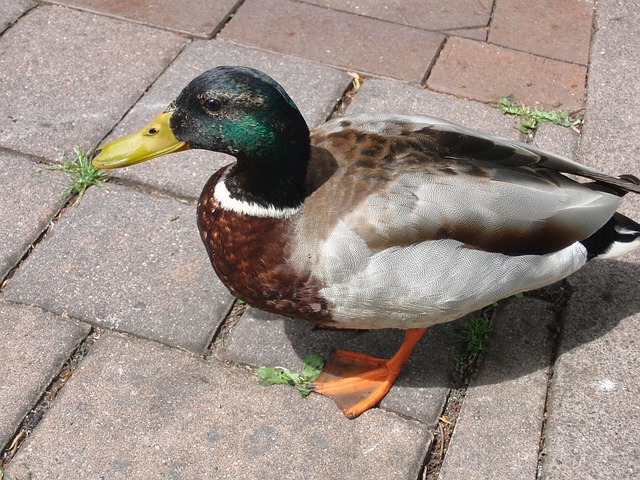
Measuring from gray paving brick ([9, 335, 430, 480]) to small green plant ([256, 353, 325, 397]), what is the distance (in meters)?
0.03

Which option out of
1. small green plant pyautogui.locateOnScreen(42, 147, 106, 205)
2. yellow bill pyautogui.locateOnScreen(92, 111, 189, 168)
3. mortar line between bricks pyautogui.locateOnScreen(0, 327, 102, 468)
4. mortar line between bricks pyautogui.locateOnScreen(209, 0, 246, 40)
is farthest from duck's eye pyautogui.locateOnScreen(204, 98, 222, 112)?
mortar line between bricks pyautogui.locateOnScreen(209, 0, 246, 40)

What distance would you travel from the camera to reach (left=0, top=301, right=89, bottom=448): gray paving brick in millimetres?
2488

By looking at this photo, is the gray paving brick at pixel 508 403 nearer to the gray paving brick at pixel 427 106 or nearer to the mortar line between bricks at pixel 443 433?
the mortar line between bricks at pixel 443 433

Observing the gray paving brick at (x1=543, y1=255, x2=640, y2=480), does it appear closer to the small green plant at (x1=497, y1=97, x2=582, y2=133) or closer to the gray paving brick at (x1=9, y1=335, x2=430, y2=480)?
the gray paving brick at (x1=9, y1=335, x2=430, y2=480)

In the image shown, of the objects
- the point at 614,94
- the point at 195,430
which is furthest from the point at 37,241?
the point at 614,94

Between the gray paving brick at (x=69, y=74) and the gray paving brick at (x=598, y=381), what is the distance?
216 centimetres

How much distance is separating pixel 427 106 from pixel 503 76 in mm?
499

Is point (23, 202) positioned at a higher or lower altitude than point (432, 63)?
lower

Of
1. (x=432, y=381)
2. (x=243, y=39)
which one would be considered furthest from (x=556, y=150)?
(x=243, y=39)

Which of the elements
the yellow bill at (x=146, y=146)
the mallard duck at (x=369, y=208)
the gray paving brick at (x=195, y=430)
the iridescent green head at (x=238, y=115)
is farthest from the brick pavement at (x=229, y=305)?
the iridescent green head at (x=238, y=115)

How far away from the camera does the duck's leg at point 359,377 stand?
102 inches

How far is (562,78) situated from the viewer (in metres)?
3.90

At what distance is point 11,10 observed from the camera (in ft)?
13.4

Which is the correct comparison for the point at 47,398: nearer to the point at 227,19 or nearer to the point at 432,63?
the point at 227,19
